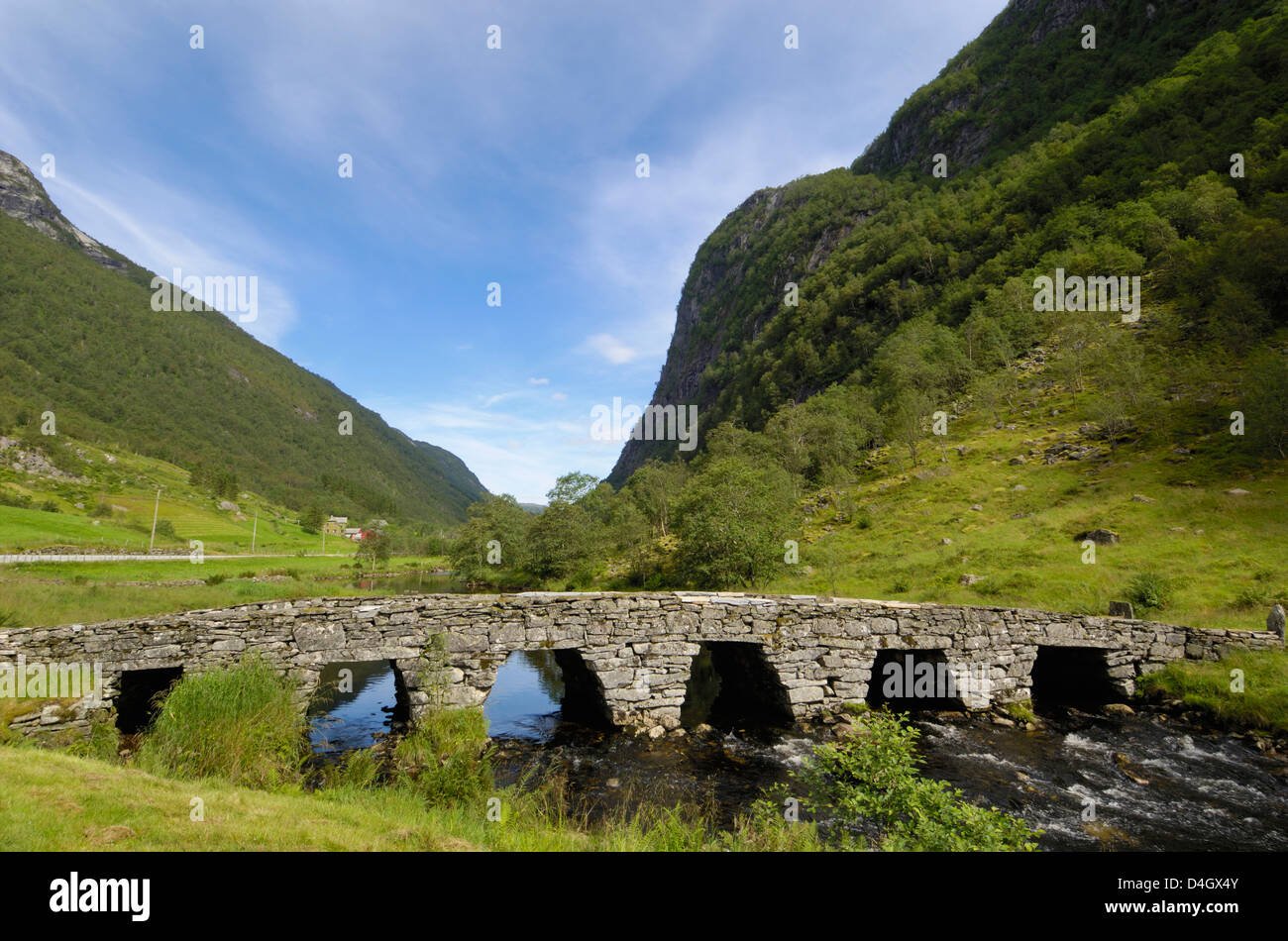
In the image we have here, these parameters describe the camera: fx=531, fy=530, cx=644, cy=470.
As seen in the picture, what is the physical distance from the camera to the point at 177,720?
1027 cm

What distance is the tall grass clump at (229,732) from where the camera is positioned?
9.67 metres

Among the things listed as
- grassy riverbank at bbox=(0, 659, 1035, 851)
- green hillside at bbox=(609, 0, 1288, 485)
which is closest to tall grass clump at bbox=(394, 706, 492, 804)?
grassy riverbank at bbox=(0, 659, 1035, 851)

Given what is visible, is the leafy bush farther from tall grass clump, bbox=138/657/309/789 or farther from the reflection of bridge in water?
tall grass clump, bbox=138/657/309/789

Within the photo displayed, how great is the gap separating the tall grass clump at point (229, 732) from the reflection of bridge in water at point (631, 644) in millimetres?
1638

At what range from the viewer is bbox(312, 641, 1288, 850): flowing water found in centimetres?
1020

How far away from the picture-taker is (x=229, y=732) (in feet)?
33.8

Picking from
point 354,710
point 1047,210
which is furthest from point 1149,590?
point 1047,210

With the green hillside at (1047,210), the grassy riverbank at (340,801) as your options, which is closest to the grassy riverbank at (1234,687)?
the grassy riverbank at (340,801)

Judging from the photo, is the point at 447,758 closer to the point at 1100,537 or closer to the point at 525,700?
the point at 525,700

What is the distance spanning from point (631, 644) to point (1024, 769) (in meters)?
9.95

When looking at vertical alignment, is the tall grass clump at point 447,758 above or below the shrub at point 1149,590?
below

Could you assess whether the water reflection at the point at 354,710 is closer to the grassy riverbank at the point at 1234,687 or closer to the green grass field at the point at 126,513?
the grassy riverbank at the point at 1234,687
